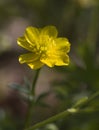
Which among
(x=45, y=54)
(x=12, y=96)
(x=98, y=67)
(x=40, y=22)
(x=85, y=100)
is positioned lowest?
(x=12, y=96)

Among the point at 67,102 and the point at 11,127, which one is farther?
the point at 67,102

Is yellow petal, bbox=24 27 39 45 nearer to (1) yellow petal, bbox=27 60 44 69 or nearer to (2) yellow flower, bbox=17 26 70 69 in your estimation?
(2) yellow flower, bbox=17 26 70 69

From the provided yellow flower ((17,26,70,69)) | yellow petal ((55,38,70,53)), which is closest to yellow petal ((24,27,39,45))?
yellow flower ((17,26,70,69))

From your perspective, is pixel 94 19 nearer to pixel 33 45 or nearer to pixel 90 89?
pixel 90 89

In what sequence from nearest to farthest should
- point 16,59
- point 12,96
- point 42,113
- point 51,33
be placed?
point 51,33, point 42,113, point 12,96, point 16,59

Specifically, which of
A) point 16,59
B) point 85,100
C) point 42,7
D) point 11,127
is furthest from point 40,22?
point 85,100

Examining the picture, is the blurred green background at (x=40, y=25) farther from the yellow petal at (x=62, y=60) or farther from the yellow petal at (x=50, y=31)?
the yellow petal at (x=62, y=60)

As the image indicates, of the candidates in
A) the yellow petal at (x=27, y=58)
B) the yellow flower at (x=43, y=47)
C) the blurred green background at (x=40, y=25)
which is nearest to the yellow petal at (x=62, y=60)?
the yellow flower at (x=43, y=47)

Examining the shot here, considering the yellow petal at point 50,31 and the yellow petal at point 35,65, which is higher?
the yellow petal at point 50,31
